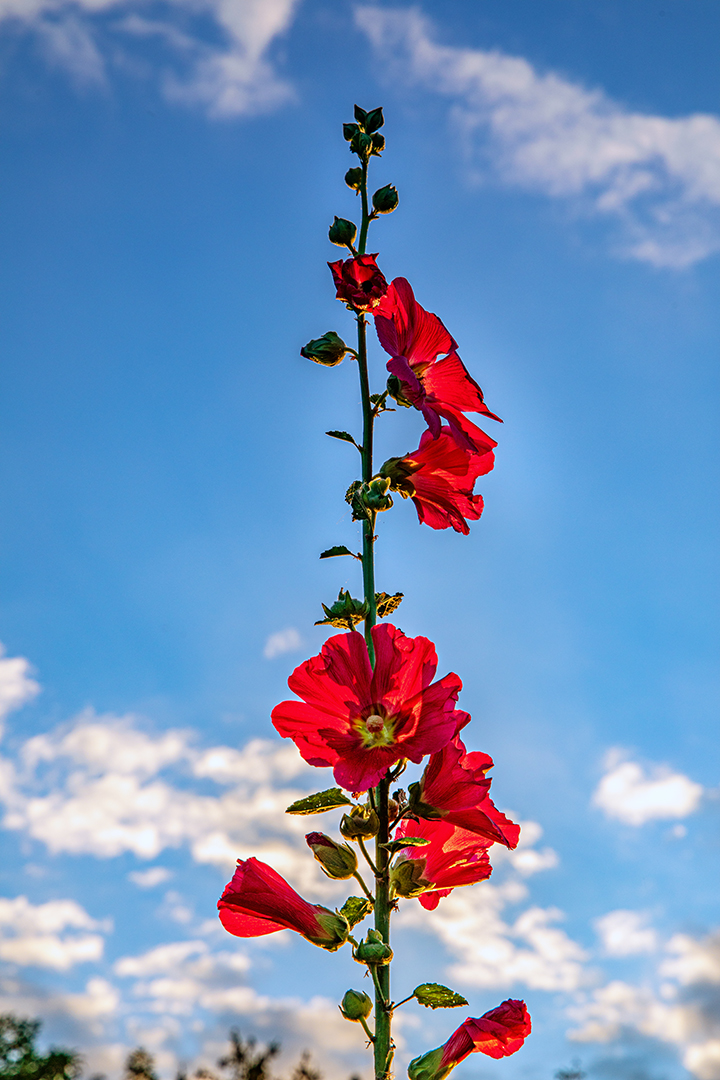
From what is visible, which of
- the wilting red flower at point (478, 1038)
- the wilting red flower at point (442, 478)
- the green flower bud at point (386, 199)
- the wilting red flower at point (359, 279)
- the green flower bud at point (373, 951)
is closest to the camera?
the green flower bud at point (373, 951)

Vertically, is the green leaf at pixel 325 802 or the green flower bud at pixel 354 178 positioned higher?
the green flower bud at pixel 354 178

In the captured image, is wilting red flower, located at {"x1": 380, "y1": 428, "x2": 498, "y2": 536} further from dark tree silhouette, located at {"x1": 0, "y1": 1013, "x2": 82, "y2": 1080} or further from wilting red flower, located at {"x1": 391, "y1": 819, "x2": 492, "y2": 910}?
dark tree silhouette, located at {"x1": 0, "y1": 1013, "x2": 82, "y2": 1080}

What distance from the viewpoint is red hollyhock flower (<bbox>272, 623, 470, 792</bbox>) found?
274 cm

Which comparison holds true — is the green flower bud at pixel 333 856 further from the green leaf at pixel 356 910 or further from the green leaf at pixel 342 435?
the green leaf at pixel 342 435

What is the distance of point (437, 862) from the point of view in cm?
297

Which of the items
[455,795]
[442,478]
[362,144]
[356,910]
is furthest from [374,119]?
[356,910]

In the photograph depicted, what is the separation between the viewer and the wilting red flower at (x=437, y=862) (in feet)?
9.36

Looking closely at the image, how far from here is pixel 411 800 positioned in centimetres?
287

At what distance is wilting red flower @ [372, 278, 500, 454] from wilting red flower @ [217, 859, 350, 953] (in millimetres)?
1588

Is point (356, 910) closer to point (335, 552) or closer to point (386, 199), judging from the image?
point (335, 552)

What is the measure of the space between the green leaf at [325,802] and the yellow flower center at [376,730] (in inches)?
7.8

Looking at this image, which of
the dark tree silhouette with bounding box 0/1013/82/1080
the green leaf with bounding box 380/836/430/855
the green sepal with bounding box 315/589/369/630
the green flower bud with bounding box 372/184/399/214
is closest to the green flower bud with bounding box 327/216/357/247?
the green flower bud with bounding box 372/184/399/214

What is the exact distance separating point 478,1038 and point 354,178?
10.2 feet

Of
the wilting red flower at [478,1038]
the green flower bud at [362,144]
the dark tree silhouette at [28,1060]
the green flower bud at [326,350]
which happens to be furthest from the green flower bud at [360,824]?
the dark tree silhouette at [28,1060]
